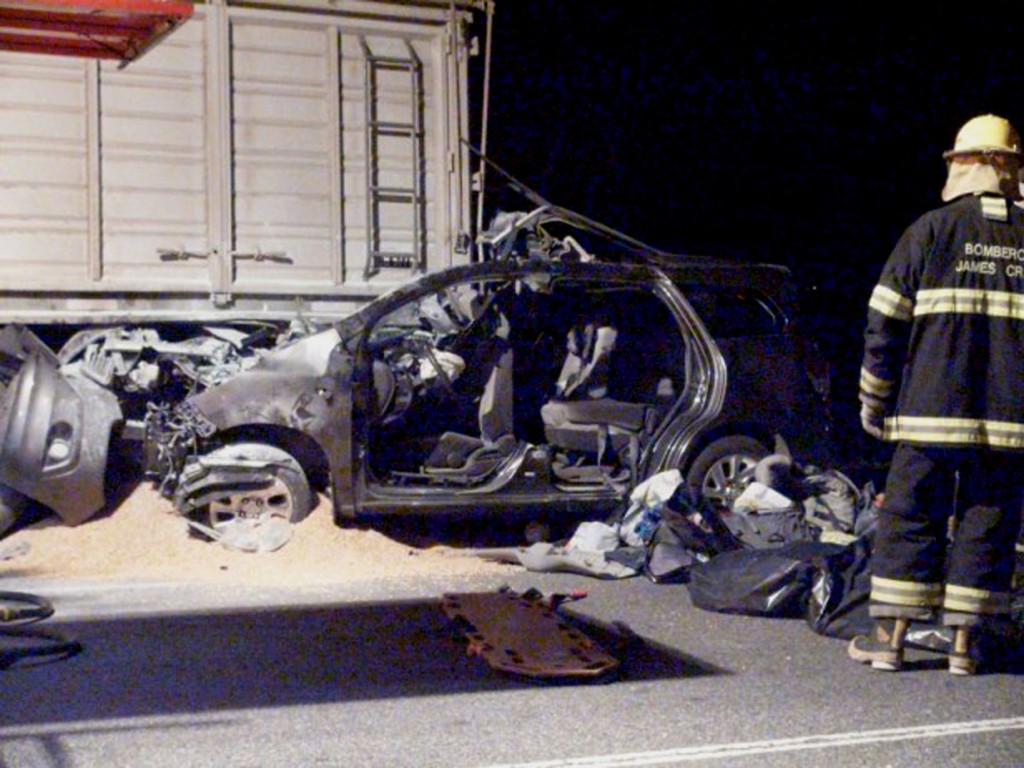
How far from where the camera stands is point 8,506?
330 inches

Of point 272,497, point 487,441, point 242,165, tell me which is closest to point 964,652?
point 487,441

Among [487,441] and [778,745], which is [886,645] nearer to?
[778,745]

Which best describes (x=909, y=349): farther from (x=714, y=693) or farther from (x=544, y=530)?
(x=544, y=530)

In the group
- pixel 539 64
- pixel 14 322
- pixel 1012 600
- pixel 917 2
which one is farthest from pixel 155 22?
pixel 917 2

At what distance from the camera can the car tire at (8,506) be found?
836 cm

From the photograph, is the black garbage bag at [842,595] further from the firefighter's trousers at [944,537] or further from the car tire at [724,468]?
the car tire at [724,468]

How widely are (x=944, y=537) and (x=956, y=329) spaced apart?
0.78 metres

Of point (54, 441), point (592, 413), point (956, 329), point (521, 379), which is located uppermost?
point (956, 329)

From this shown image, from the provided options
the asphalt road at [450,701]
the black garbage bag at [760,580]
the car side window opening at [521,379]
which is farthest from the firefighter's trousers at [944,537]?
the car side window opening at [521,379]

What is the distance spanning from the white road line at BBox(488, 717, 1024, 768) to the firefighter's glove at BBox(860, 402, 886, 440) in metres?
1.20

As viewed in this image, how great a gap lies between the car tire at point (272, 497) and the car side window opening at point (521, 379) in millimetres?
502

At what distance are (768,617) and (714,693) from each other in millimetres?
1387

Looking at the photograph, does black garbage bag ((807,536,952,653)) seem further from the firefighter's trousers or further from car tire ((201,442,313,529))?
car tire ((201,442,313,529))

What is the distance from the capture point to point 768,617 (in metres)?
6.34
